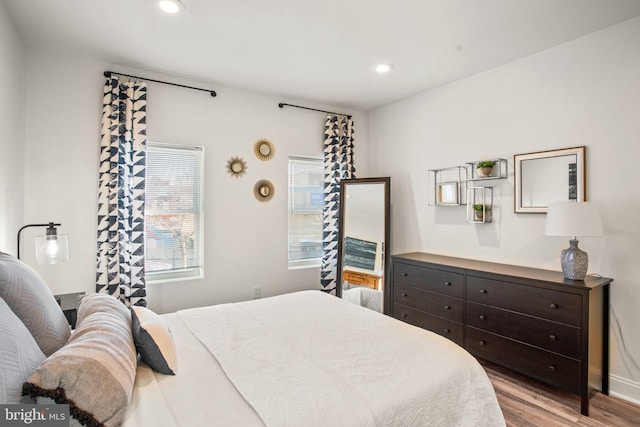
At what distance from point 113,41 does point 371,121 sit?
9.94 feet

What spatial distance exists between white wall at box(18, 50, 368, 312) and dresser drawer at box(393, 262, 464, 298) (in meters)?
1.18

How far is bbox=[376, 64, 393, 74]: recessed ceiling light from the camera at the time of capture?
3.13m

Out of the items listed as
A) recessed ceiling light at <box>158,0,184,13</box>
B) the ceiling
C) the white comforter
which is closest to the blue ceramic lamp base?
the white comforter

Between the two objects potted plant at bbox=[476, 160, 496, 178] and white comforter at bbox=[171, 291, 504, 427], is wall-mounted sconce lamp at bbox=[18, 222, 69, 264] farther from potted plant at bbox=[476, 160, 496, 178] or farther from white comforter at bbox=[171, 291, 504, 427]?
potted plant at bbox=[476, 160, 496, 178]

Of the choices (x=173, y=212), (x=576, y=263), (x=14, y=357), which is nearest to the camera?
(x=14, y=357)

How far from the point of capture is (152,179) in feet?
10.8

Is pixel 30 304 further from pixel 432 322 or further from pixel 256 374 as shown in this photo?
pixel 432 322

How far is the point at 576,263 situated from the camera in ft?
7.74

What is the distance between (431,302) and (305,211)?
1823 millimetres

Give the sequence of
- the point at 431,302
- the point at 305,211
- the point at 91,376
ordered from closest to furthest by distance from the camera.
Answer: the point at 91,376
the point at 431,302
the point at 305,211

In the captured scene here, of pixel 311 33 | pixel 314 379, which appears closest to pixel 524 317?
pixel 314 379

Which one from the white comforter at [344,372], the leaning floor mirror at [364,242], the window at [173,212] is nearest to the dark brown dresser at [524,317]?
the leaning floor mirror at [364,242]

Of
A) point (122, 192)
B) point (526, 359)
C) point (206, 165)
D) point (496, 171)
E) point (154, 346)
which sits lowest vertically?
point (526, 359)

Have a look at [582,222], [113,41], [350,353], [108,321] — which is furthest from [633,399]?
[113,41]
